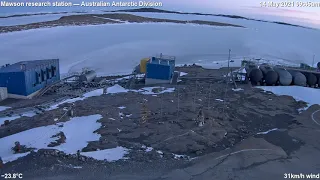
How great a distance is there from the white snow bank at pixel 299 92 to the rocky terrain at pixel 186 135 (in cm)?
80

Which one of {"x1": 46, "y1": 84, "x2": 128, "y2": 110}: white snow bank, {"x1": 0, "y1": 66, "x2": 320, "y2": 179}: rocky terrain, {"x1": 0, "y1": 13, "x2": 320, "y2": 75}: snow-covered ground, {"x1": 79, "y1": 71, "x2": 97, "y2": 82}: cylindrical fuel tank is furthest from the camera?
{"x1": 0, "y1": 13, "x2": 320, "y2": 75}: snow-covered ground

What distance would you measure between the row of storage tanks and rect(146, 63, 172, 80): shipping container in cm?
484

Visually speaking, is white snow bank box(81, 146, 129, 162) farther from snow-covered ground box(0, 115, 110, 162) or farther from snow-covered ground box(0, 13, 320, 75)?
snow-covered ground box(0, 13, 320, 75)

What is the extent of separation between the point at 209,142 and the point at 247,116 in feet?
11.9

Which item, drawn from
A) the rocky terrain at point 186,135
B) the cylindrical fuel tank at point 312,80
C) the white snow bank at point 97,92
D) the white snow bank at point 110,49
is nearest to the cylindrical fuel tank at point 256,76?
the rocky terrain at point 186,135

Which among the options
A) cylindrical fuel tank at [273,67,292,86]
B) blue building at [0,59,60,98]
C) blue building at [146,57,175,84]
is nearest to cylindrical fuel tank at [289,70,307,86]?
cylindrical fuel tank at [273,67,292,86]

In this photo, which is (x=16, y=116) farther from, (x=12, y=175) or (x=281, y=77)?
(x=281, y=77)

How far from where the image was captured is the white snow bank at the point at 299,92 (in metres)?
16.2

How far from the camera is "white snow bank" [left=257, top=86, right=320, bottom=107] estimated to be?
16.2 m

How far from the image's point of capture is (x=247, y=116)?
1368 cm

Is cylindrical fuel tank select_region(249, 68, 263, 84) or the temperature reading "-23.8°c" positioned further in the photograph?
cylindrical fuel tank select_region(249, 68, 263, 84)

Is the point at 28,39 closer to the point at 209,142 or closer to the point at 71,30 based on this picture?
the point at 71,30

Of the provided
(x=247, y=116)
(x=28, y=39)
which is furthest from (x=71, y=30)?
(x=247, y=116)

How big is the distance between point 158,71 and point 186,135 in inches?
310
